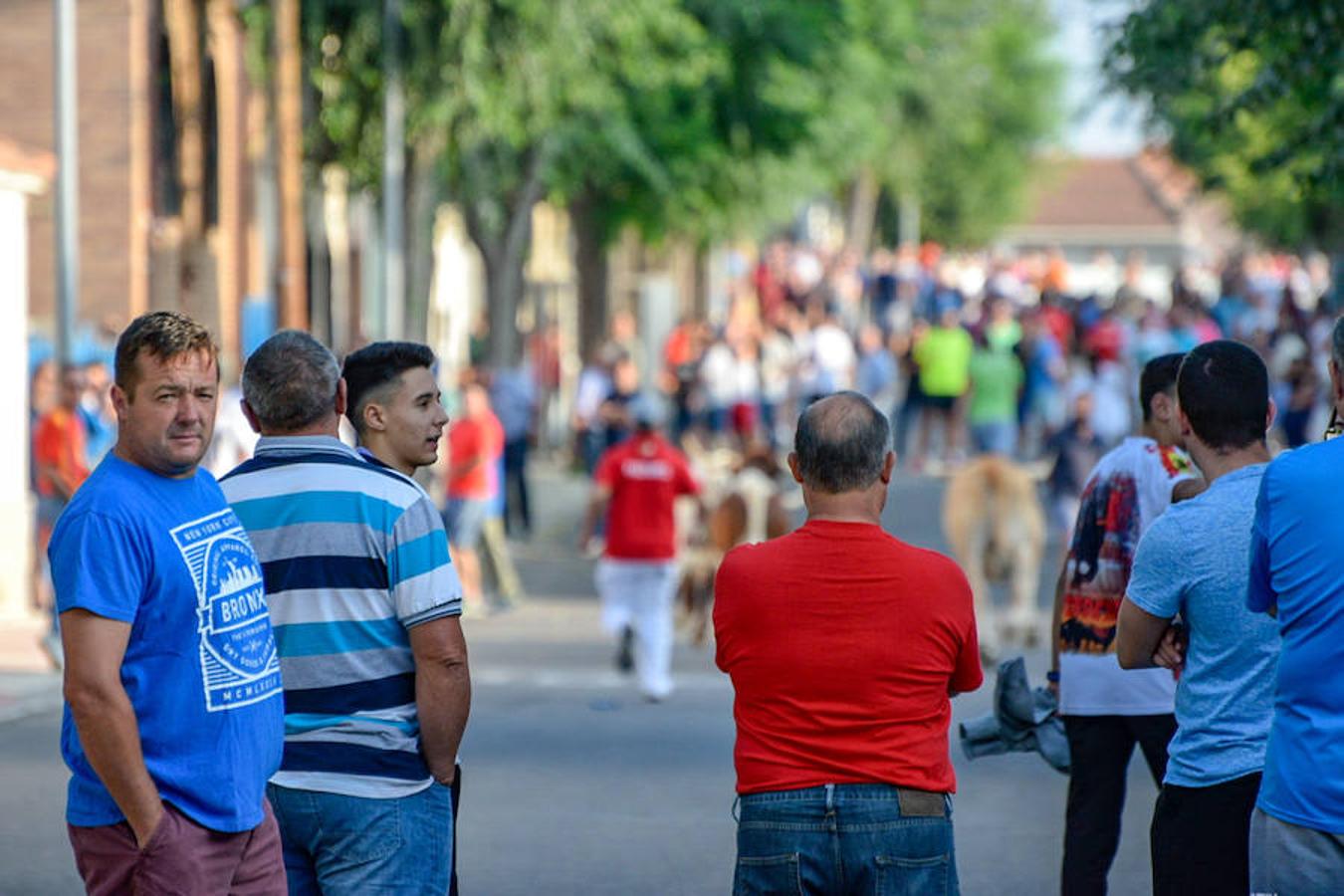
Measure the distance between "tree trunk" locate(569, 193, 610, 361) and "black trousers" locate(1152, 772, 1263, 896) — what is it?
2884 centimetres

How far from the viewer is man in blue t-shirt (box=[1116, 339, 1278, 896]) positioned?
5.27m

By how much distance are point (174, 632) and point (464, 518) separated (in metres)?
14.1

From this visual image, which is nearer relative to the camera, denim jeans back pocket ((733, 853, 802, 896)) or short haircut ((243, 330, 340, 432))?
denim jeans back pocket ((733, 853, 802, 896))

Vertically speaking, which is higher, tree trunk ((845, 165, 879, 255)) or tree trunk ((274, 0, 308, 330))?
tree trunk ((845, 165, 879, 255))

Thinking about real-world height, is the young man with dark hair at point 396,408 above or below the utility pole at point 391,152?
below

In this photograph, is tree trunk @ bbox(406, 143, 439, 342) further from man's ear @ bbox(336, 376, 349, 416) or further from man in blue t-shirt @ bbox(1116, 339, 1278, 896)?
man in blue t-shirt @ bbox(1116, 339, 1278, 896)

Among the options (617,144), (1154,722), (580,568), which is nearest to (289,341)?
(1154,722)

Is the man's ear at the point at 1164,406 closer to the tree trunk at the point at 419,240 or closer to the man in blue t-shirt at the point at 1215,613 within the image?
the man in blue t-shirt at the point at 1215,613

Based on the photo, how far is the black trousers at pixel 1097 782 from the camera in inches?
268

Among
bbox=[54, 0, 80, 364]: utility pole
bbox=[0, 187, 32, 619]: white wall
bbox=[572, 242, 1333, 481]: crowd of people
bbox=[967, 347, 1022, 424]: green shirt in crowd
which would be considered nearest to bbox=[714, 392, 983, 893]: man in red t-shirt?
bbox=[54, 0, 80, 364]: utility pole

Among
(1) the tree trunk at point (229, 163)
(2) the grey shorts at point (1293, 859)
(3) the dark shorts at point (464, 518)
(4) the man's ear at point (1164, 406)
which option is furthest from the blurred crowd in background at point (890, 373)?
(2) the grey shorts at point (1293, 859)

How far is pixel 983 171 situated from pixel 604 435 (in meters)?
54.3

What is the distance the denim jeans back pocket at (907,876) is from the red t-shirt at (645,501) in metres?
9.47

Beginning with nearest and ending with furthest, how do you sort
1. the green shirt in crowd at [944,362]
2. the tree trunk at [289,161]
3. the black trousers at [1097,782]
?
1. the black trousers at [1097,782]
2. the tree trunk at [289,161]
3. the green shirt in crowd at [944,362]
